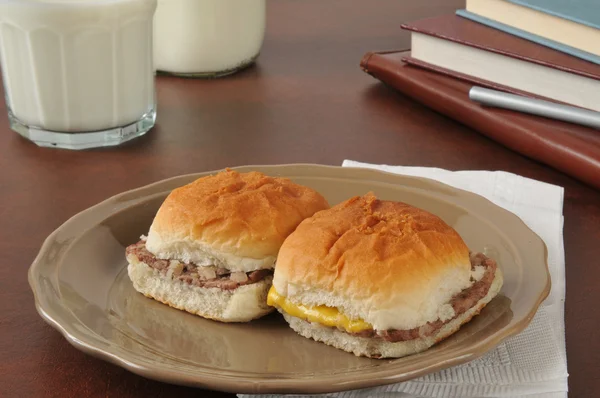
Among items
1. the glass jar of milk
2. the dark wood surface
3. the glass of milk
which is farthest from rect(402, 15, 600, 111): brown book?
the glass of milk

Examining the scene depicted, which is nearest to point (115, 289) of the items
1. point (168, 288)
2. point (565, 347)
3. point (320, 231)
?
point (168, 288)

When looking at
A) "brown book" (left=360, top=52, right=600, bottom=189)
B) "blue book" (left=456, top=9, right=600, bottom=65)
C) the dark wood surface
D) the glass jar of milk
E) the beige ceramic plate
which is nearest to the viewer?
the beige ceramic plate

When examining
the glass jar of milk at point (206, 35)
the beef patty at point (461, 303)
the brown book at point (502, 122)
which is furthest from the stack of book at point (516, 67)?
the beef patty at point (461, 303)

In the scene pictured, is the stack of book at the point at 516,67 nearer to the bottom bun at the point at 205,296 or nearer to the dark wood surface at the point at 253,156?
the dark wood surface at the point at 253,156

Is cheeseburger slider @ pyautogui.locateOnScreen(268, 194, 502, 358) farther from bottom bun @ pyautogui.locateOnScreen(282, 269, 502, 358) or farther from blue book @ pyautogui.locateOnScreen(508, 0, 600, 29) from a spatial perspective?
blue book @ pyautogui.locateOnScreen(508, 0, 600, 29)

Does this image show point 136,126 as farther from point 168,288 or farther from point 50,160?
point 168,288

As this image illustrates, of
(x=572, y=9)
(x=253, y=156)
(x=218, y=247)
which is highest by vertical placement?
(x=572, y=9)

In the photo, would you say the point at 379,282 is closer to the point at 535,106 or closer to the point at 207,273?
the point at 207,273

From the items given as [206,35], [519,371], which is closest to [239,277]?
[519,371]
